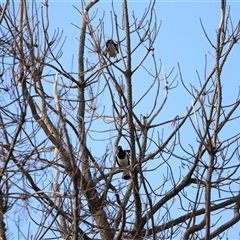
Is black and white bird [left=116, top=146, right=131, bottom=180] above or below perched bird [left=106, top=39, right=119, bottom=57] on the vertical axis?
below

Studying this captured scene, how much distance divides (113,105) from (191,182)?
110cm

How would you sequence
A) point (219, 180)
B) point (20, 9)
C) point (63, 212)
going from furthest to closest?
1. point (219, 180)
2. point (20, 9)
3. point (63, 212)

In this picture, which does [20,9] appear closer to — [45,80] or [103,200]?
[45,80]

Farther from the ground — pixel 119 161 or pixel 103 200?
pixel 119 161

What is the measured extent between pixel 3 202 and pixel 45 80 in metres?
1.62

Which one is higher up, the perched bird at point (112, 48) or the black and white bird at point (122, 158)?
the perched bird at point (112, 48)

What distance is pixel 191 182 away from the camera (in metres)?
5.47

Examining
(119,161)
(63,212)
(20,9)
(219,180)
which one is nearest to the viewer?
(63,212)

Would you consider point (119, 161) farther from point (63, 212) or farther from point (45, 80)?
point (63, 212)

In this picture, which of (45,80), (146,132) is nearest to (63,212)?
(146,132)

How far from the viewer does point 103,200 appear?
5.03m

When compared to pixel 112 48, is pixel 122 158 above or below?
below

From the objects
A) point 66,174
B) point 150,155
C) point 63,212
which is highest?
point 150,155

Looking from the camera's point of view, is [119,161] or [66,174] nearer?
[66,174]
